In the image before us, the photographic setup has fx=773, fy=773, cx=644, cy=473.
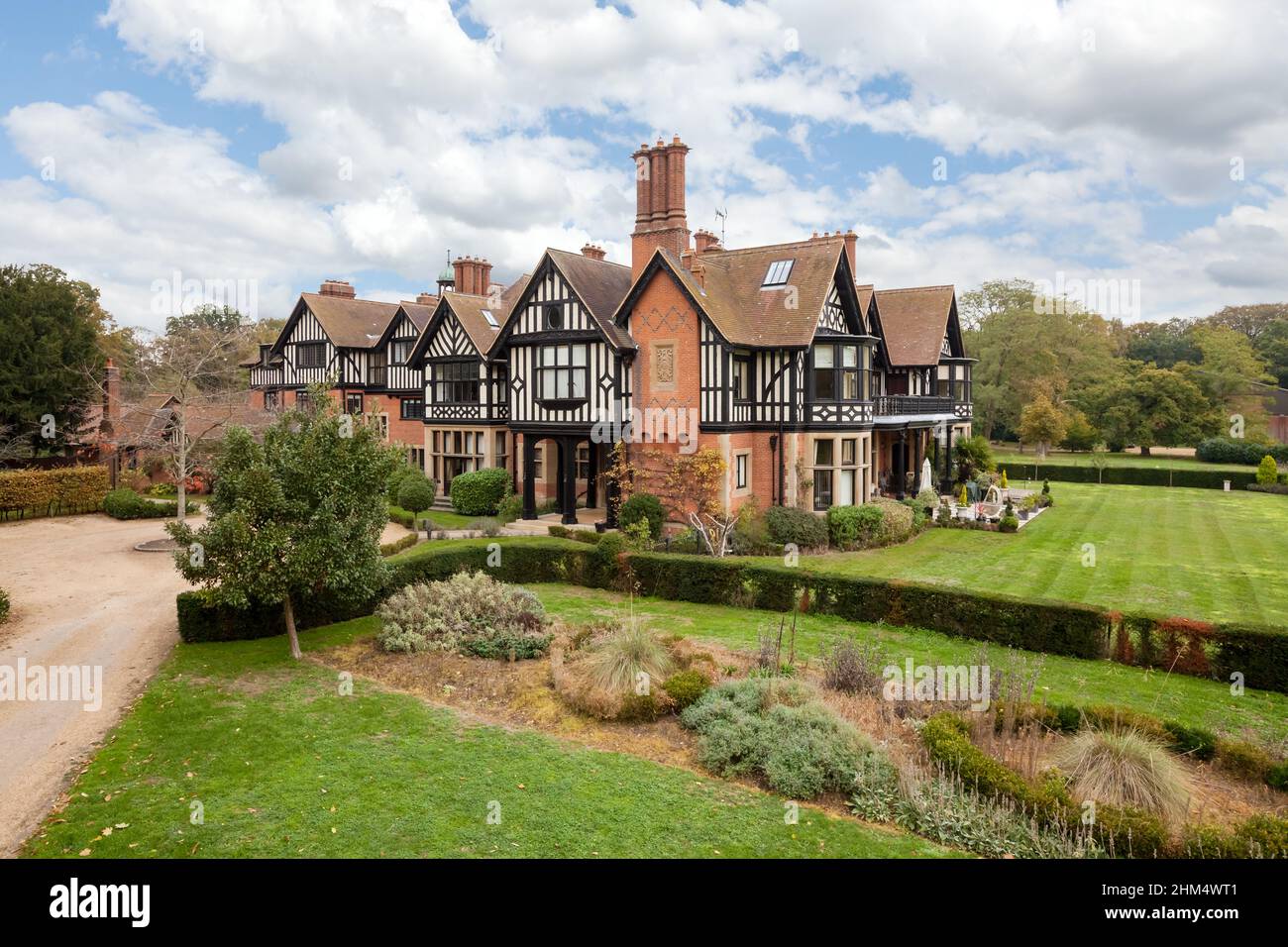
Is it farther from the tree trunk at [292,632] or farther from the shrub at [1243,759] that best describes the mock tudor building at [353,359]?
the shrub at [1243,759]

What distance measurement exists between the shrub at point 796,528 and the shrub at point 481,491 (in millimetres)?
11046

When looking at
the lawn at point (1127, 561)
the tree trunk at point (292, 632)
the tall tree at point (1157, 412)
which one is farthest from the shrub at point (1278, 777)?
the tall tree at point (1157, 412)

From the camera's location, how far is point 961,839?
827 centimetres

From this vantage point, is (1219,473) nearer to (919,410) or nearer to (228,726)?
(919,410)

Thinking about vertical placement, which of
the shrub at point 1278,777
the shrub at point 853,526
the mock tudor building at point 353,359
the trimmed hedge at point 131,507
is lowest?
the shrub at point 1278,777

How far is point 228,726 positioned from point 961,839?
978cm

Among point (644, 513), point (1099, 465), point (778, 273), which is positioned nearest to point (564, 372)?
point (644, 513)

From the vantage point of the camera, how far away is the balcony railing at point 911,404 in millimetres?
31859

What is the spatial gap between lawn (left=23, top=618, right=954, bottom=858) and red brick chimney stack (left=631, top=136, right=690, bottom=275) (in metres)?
18.6

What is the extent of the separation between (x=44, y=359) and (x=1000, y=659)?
37.4 meters

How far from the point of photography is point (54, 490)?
29.3 m

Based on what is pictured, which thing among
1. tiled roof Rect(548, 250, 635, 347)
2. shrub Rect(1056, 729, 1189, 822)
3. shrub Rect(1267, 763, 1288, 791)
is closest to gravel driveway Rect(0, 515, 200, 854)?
shrub Rect(1056, 729, 1189, 822)

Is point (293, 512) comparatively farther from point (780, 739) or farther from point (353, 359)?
point (353, 359)

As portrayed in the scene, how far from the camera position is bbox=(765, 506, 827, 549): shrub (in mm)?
24266
